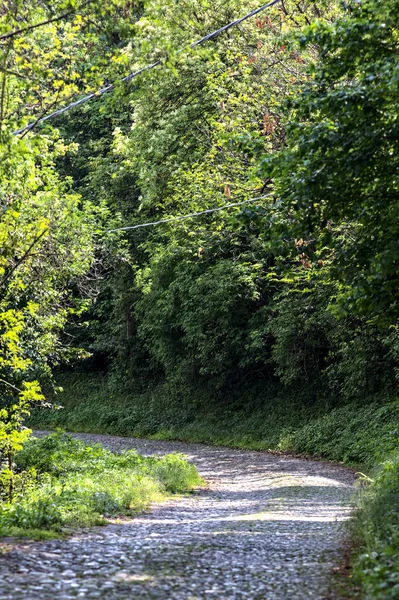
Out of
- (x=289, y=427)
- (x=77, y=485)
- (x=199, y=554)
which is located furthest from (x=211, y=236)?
(x=199, y=554)

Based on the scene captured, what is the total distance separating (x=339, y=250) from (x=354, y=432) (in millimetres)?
13683

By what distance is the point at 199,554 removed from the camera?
902cm

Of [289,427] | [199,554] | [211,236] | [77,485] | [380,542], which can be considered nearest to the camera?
[380,542]

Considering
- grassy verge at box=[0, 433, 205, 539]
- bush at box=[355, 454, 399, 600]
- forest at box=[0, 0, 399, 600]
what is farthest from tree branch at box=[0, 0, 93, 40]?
bush at box=[355, 454, 399, 600]

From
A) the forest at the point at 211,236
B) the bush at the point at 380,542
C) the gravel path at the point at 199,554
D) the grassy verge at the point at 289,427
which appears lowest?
the gravel path at the point at 199,554

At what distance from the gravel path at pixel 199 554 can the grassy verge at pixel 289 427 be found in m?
0.57

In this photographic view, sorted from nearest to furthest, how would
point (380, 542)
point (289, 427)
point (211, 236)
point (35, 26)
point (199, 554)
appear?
point (380, 542) < point (199, 554) < point (35, 26) < point (211, 236) < point (289, 427)

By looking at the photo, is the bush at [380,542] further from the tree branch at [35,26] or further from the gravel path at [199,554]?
the tree branch at [35,26]

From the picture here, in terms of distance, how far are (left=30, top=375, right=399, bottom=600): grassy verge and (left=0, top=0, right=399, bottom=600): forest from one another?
0.08 meters

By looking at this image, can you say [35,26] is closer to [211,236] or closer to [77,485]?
[77,485]

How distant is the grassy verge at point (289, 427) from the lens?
8.53 meters

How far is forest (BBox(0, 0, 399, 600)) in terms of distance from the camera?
1017 centimetres

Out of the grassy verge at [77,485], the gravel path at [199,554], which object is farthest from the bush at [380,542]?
the grassy verge at [77,485]

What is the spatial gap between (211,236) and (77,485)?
14931 mm
